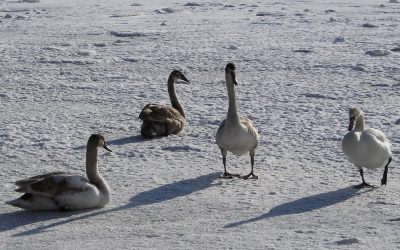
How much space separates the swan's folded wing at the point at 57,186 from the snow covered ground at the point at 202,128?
7.7 inches

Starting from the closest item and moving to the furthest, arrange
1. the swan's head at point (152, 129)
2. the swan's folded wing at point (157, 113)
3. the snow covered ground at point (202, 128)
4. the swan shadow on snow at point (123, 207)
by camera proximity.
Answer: the snow covered ground at point (202, 128) < the swan shadow on snow at point (123, 207) < the swan's head at point (152, 129) < the swan's folded wing at point (157, 113)

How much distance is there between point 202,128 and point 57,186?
3313mm

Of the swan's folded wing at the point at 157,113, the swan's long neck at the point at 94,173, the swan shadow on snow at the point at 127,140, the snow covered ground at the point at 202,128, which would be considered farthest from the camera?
the swan's folded wing at the point at 157,113

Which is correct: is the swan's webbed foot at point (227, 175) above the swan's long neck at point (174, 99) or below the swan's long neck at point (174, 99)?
below

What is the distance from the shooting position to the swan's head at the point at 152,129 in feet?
24.8

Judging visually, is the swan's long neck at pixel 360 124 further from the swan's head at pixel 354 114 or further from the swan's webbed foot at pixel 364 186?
the swan's webbed foot at pixel 364 186

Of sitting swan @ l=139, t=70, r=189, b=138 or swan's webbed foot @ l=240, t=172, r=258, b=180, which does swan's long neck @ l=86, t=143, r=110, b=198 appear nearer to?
swan's webbed foot @ l=240, t=172, r=258, b=180

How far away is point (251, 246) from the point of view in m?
4.25

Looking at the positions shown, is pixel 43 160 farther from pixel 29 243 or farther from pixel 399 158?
pixel 399 158

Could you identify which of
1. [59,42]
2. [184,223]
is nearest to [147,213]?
[184,223]

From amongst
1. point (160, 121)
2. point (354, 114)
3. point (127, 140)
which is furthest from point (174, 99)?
point (354, 114)

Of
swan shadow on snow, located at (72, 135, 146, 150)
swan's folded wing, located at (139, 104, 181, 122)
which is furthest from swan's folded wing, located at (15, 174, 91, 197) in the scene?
swan's folded wing, located at (139, 104, 181, 122)

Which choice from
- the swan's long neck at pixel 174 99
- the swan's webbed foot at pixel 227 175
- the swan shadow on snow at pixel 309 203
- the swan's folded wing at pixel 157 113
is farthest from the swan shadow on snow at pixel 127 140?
the swan shadow on snow at pixel 309 203

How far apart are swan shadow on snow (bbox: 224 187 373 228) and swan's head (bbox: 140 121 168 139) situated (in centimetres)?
260
